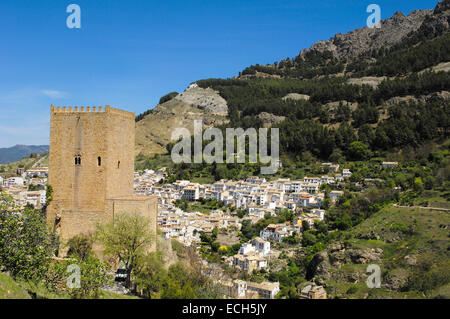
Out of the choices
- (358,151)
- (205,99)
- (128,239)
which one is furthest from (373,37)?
(128,239)

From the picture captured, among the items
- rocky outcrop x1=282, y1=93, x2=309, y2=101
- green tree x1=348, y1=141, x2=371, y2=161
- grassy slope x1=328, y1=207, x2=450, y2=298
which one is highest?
rocky outcrop x1=282, y1=93, x2=309, y2=101

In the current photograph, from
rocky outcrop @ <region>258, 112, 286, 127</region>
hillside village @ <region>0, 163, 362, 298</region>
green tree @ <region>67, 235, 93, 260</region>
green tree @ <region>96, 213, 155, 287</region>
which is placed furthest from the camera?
rocky outcrop @ <region>258, 112, 286, 127</region>

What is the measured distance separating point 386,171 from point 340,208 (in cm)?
876

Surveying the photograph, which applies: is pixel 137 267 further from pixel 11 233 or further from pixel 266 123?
pixel 266 123

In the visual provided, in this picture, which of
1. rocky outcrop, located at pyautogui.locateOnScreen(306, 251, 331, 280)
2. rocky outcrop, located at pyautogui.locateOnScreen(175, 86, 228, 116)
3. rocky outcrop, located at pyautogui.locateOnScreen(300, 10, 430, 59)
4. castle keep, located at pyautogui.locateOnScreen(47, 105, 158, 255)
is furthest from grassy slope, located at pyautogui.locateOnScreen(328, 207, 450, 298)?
rocky outcrop, located at pyautogui.locateOnScreen(300, 10, 430, 59)

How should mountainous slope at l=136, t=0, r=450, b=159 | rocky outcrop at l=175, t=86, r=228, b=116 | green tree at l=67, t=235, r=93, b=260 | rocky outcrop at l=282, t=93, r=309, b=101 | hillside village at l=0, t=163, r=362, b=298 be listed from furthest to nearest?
rocky outcrop at l=175, t=86, r=228, b=116, rocky outcrop at l=282, t=93, r=309, b=101, mountainous slope at l=136, t=0, r=450, b=159, hillside village at l=0, t=163, r=362, b=298, green tree at l=67, t=235, r=93, b=260

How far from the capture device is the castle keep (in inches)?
560

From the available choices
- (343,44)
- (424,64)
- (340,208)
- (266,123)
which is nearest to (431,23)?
(424,64)

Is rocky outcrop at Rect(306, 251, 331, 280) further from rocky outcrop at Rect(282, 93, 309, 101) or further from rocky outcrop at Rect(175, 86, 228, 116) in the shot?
rocky outcrop at Rect(175, 86, 228, 116)

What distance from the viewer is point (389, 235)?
25.8 m

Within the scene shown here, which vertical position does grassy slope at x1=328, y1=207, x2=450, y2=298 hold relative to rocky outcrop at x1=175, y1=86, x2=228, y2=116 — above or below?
below

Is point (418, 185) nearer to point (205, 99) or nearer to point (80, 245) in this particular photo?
point (80, 245)

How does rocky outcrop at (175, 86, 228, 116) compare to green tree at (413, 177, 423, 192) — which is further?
rocky outcrop at (175, 86, 228, 116)

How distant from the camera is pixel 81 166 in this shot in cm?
1446
